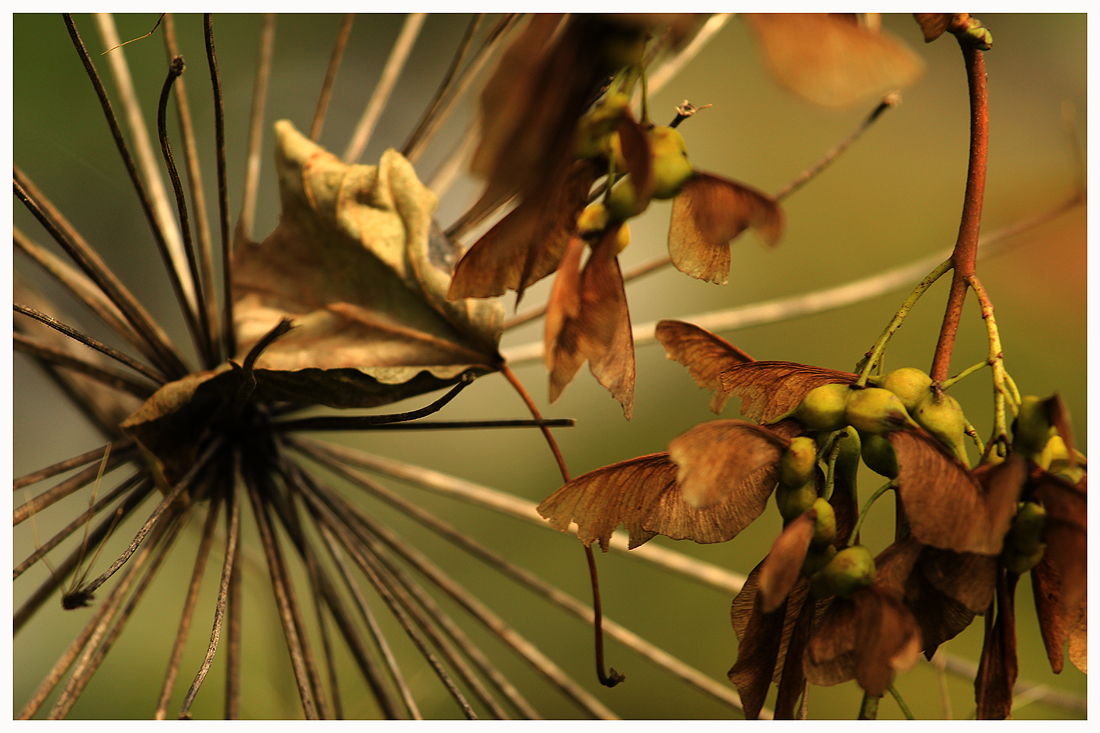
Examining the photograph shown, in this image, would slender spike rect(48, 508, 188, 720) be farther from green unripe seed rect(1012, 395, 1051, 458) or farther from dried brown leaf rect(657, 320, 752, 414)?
green unripe seed rect(1012, 395, 1051, 458)

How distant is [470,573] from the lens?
4.28 ft

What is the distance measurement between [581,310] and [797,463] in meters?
0.08

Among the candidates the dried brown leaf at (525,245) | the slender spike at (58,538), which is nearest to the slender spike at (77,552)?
the slender spike at (58,538)

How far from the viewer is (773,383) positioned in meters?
0.31

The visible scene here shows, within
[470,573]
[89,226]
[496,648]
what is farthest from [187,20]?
[496,648]

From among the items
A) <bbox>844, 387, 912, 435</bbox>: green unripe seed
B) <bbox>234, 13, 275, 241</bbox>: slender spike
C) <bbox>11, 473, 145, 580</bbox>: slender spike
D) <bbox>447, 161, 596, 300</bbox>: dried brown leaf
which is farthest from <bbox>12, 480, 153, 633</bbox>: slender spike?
<bbox>844, 387, 912, 435</bbox>: green unripe seed

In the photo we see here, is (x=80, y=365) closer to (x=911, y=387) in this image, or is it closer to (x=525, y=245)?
(x=525, y=245)

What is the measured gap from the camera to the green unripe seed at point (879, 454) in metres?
0.26

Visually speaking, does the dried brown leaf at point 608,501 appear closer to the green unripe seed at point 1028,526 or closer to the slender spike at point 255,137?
the green unripe seed at point 1028,526

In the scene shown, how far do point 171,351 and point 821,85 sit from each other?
36 centimetres

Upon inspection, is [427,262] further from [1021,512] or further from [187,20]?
[187,20]

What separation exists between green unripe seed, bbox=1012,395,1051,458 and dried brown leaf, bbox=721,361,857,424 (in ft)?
0.18

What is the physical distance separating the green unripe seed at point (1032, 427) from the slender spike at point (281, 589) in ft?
0.96

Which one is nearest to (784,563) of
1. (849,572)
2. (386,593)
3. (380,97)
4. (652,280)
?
(849,572)
